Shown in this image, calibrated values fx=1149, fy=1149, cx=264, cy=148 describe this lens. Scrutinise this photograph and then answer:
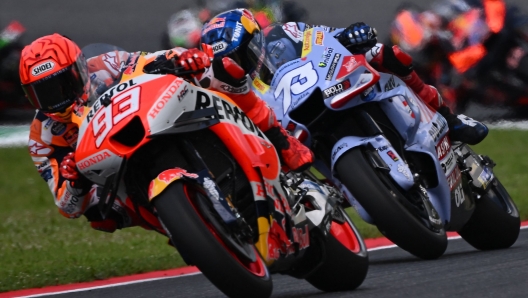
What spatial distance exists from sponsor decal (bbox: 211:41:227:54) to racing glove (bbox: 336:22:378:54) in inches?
46.9

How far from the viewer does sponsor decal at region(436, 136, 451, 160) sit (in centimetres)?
648

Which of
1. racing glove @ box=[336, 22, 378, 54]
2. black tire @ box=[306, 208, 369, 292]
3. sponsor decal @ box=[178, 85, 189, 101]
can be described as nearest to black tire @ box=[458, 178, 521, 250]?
racing glove @ box=[336, 22, 378, 54]

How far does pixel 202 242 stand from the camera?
4.28 m

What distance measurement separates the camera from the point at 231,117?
4828 millimetres

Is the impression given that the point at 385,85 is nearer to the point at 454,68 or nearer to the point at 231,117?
the point at 231,117

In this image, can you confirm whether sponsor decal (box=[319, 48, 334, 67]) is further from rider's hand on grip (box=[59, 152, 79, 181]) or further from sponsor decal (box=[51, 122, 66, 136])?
rider's hand on grip (box=[59, 152, 79, 181])

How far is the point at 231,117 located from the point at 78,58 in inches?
37.0

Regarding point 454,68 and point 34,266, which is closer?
point 34,266

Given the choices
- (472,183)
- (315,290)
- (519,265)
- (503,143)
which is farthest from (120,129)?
(503,143)

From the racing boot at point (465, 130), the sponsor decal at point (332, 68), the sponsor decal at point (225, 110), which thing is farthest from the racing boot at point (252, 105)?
the racing boot at point (465, 130)

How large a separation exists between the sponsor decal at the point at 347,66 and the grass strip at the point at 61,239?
1896mm

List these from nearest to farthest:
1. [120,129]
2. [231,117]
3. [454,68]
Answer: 1. [120,129]
2. [231,117]
3. [454,68]

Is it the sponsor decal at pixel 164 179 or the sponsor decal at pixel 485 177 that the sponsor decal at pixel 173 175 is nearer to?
the sponsor decal at pixel 164 179

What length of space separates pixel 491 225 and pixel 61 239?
3.69 metres
